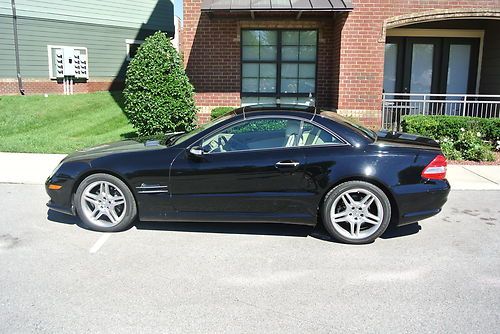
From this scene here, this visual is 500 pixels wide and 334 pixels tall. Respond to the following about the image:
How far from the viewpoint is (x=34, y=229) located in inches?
205

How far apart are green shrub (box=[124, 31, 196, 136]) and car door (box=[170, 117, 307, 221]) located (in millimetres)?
5122

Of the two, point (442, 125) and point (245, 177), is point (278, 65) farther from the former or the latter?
point (245, 177)

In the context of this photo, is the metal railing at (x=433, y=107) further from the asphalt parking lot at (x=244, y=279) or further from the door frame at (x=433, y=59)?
the asphalt parking lot at (x=244, y=279)

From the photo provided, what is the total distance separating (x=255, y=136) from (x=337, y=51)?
6.77 meters

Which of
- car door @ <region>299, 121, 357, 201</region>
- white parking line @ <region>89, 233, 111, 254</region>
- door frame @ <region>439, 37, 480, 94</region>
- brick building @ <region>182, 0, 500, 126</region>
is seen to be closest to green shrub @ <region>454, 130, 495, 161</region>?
brick building @ <region>182, 0, 500, 126</region>

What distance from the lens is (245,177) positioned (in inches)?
186

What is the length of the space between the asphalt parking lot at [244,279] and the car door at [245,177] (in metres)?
0.34

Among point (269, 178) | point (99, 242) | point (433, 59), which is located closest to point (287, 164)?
point (269, 178)

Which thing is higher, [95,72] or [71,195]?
[95,72]

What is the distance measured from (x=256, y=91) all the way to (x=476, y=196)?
644 centimetres

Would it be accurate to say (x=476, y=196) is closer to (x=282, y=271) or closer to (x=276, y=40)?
(x=282, y=271)

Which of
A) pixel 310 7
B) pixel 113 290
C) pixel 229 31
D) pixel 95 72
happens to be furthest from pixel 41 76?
pixel 113 290

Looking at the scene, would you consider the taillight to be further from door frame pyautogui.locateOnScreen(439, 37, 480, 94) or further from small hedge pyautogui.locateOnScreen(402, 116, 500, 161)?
door frame pyautogui.locateOnScreen(439, 37, 480, 94)

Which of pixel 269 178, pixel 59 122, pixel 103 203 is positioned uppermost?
pixel 269 178
